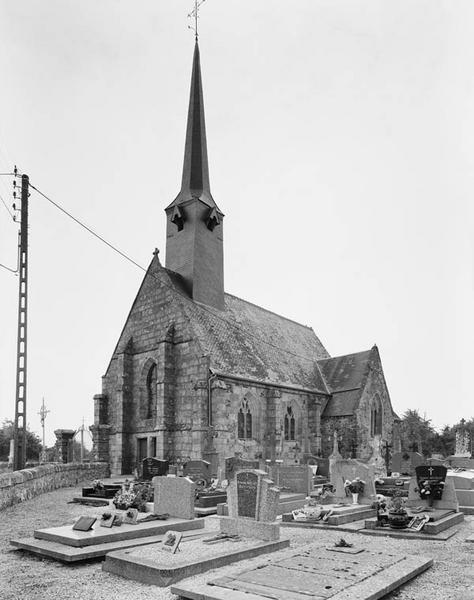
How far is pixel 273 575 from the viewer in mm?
7656

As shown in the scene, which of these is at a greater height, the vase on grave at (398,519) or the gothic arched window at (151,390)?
the gothic arched window at (151,390)

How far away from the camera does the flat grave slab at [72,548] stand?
9172mm

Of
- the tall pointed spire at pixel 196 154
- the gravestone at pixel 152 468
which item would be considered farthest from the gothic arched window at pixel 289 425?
the gravestone at pixel 152 468

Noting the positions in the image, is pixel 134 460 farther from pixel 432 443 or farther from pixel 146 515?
pixel 432 443

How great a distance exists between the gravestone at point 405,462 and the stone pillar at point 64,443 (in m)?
15.9

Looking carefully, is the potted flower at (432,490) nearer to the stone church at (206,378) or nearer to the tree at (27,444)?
the stone church at (206,378)

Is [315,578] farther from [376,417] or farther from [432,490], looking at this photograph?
[376,417]

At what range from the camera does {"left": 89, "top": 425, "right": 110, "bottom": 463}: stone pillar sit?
29.1m

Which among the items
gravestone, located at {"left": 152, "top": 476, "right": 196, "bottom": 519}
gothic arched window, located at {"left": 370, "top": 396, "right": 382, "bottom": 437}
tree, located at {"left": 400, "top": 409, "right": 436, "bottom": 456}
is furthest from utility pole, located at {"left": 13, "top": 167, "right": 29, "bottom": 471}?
tree, located at {"left": 400, "top": 409, "right": 436, "bottom": 456}

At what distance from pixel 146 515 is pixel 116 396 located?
1839cm

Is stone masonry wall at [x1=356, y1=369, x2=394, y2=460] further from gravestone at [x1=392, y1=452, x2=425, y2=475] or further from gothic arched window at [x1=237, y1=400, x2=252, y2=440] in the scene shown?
gothic arched window at [x1=237, y1=400, x2=252, y2=440]

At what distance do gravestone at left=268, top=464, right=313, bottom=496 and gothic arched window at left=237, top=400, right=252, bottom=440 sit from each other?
306 inches

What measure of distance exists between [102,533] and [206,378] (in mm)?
15888

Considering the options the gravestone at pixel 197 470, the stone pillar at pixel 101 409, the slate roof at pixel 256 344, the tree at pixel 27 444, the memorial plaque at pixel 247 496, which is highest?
the slate roof at pixel 256 344
